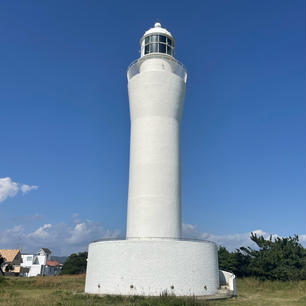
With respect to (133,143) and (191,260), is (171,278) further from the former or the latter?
(133,143)

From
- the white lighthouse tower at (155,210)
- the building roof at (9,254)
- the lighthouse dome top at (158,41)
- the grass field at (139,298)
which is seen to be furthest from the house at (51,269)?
the lighthouse dome top at (158,41)

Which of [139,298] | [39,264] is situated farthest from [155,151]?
[39,264]

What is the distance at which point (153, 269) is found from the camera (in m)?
17.7

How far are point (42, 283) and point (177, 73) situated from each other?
21676 millimetres

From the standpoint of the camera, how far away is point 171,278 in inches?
699

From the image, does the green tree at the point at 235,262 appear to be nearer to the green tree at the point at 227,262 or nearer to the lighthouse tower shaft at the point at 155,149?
the green tree at the point at 227,262

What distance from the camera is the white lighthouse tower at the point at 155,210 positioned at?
17875mm

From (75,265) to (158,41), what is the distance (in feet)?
156

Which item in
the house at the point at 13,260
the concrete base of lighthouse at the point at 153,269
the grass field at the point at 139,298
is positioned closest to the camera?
the grass field at the point at 139,298

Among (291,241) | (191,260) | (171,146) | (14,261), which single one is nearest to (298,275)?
(291,241)

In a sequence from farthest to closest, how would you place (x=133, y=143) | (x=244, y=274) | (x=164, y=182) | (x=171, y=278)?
(x=244, y=274) < (x=133, y=143) < (x=164, y=182) < (x=171, y=278)

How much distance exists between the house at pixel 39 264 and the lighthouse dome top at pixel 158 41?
62186mm

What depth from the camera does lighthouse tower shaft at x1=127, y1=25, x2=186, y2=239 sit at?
20969 mm

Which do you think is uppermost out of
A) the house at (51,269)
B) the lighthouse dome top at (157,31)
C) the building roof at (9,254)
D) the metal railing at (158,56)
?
the lighthouse dome top at (157,31)
